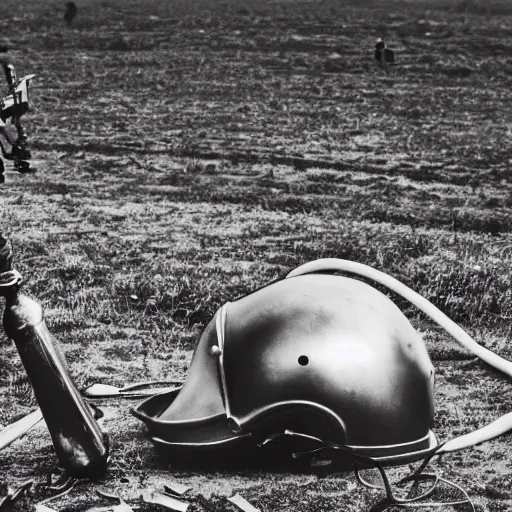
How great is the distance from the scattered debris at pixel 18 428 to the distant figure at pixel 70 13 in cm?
1269

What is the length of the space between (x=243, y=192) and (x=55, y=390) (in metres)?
5.06

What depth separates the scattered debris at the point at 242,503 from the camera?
3.61 metres

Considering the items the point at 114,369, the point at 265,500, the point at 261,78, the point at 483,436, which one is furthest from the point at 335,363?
the point at 261,78

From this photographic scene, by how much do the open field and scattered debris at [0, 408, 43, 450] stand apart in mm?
57

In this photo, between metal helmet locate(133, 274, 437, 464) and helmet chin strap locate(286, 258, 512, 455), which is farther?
helmet chin strap locate(286, 258, 512, 455)

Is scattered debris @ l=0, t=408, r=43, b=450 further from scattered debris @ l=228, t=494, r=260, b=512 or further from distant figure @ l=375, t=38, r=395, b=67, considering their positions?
distant figure @ l=375, t=38, r=395, b=67

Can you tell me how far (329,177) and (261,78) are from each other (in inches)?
159

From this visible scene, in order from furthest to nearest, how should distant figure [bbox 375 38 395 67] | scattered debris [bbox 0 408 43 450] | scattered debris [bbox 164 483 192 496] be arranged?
distant figure [bbox 375 38 395 67] < scattered debris [bbox 0 408 43 450] < scattered debris [bbox 164 483 192 496]

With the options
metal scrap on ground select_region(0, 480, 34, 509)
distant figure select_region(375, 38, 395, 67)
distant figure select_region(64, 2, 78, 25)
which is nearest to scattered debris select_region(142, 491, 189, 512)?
metal scrap on ground select_region(0, 480, 34, 509)

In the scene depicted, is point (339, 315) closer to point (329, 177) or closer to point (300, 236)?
point (300, 236)

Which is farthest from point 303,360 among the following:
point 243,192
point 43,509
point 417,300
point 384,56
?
point 384,56

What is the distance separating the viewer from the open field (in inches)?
178

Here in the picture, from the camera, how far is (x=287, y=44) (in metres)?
14.2

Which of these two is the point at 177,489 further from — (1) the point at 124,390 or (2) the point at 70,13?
(2) the point at 70,13
